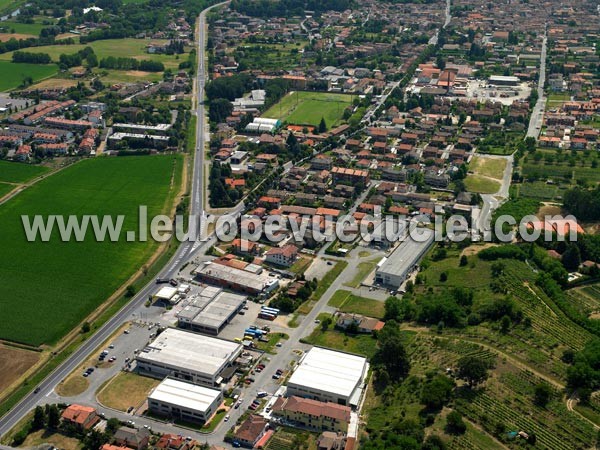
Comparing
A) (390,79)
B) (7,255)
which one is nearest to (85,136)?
(7,255)

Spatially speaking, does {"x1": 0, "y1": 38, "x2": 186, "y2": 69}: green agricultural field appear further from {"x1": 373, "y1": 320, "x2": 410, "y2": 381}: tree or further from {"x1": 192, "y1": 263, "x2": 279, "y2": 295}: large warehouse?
{"x1": 373, "y1": 320, "x2": 410, "y2": 381}: tree

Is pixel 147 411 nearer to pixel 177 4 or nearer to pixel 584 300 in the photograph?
pixel 584 300

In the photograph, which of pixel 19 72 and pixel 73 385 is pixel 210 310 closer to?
pixel 73 385

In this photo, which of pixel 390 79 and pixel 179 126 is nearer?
pixel 179 126

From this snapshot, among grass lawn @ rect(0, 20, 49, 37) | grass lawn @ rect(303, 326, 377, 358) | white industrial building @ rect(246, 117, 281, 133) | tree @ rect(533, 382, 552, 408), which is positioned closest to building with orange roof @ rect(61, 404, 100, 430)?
grass lawn @ rect(303, 326, 377, 358)

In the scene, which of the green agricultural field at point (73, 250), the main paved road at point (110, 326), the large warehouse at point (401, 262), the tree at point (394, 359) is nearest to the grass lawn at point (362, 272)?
the large warehouse at point (401, 262)

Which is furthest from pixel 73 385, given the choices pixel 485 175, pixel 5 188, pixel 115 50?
pixel 115 50
